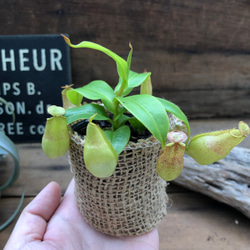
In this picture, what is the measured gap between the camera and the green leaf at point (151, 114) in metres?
0.30

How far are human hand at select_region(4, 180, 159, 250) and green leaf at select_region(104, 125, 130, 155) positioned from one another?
0.22m

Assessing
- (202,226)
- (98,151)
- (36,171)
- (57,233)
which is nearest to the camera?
(98,151)

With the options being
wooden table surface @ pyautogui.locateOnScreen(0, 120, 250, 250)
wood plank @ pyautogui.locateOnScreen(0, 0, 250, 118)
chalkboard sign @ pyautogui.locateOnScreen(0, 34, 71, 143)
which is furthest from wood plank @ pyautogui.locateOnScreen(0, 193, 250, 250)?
wood plank @ pyautogui.locateOnScreen(0, 0, 250, 118)

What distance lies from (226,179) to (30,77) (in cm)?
64

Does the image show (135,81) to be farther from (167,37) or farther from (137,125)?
(167,37)

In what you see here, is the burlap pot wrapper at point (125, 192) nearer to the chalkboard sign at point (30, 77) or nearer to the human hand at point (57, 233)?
the human hand at point (57, 233)

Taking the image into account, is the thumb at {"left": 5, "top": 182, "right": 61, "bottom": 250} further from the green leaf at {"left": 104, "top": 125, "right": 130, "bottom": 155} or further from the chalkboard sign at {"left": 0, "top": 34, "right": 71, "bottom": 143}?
the chalkboard sign at {"left": 0, "top": 34, "right": 71, "bottom": 143}

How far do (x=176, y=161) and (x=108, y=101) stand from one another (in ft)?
0.45

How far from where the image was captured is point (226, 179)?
1.87ft

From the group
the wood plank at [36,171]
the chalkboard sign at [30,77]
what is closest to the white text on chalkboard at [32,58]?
the chalkboard sign at [30,77]

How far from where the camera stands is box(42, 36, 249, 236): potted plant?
302 millimetres

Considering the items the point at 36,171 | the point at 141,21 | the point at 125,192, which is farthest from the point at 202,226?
the point at 141,21

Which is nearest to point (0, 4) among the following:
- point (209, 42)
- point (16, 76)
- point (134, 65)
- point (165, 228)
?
point (16, 76)

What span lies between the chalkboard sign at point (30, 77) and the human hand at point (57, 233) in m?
0.35
